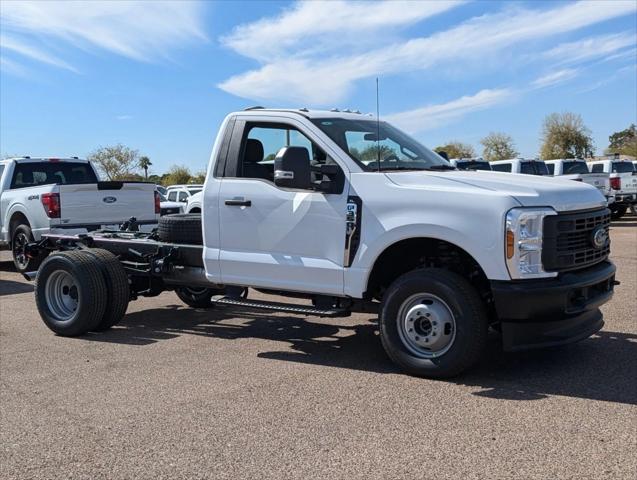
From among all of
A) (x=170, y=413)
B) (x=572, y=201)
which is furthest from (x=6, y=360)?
(x=572, y=201)

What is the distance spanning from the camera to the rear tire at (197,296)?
8.69m

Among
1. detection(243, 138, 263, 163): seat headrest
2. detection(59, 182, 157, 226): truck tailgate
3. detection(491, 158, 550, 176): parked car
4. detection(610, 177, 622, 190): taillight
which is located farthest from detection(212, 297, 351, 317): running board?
detection(610, 177, 622, 190): taillight

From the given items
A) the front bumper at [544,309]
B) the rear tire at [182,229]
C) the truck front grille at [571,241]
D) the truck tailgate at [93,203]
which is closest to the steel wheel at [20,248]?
the truck tailgate at [93,203]

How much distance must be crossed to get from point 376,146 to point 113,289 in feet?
11.0

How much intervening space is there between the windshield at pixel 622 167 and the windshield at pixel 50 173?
2012 cm

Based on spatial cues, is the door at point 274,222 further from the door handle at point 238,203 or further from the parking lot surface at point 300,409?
the parking lot surface at point 300,409

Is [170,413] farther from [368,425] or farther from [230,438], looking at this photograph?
[368,425]

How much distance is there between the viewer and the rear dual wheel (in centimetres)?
705

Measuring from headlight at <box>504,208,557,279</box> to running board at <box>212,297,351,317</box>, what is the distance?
1.60 metres

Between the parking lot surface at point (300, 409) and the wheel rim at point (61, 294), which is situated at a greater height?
the wheel rim at point (61, 294)

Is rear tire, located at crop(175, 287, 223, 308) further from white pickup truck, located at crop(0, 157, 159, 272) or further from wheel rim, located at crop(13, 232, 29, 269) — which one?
wheel rim, located at crop(13, 232, 29, 269)

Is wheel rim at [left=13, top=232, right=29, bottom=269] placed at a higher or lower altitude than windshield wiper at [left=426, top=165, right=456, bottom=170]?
lower

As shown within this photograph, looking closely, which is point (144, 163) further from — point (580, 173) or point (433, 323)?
point (433, 323)

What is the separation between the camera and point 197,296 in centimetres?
873
